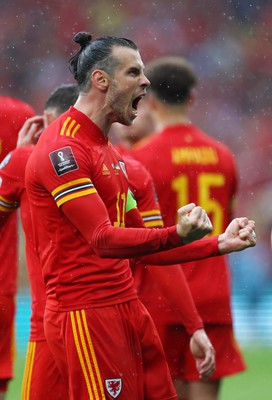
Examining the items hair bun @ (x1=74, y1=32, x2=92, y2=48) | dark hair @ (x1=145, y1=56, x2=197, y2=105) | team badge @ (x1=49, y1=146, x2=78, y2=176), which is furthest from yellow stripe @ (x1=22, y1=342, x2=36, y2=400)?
dark hair @ (x1=145, y1=56, x2=197, y2=105)

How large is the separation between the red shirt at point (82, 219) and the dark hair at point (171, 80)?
193 centimetres

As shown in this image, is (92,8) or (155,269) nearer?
(155,269)

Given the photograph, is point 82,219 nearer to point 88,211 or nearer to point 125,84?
point 88,211

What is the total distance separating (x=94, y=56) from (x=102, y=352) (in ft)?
3.79

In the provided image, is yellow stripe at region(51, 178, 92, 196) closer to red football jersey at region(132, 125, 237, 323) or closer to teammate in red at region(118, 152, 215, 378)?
teammate in red at region(118, 152, 215, 378)

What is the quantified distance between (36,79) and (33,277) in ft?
36.4

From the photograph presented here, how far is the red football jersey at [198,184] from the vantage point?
554 centimetres

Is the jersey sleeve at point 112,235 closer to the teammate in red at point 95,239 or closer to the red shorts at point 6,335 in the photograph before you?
the teammate in red at point 95,239

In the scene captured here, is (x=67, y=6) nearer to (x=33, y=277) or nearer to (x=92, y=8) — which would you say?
(x=92, y=8)

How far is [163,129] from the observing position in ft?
18.9

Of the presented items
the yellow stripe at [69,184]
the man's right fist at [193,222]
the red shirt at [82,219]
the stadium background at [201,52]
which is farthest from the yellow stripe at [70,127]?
the stadium background at [201,52]

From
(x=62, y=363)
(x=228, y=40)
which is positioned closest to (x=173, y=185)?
(x=62, y=363)

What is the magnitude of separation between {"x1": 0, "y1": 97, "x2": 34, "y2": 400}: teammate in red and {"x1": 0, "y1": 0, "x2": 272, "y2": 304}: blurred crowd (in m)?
9.23

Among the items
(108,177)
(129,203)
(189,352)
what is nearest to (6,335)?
(189,352)
